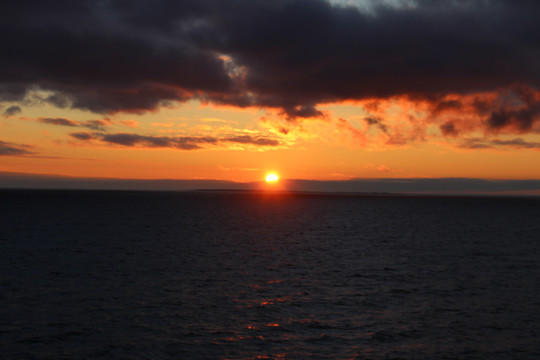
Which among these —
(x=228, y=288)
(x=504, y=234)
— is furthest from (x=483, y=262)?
(x=504, y=234)

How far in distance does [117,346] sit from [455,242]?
61528 mm

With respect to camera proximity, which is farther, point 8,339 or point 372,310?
point 372,310

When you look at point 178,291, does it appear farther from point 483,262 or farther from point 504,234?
point 504,234

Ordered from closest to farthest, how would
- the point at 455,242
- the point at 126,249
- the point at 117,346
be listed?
the point at 117,346, the point at 126,249, the point at 455,242

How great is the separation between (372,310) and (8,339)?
68.2 ft

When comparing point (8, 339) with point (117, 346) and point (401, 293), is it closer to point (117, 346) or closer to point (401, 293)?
point (117, 346)

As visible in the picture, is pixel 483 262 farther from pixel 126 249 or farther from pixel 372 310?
pixel 126 249

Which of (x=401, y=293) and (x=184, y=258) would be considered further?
(x=184, y=258)

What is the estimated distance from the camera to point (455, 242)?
242 feet

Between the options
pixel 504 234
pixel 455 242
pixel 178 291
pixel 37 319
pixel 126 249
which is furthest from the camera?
pixel 504 234

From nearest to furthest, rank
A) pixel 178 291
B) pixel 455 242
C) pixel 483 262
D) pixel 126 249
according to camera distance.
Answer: pixel 178 291 → pixel 483 262 → pixel 126 249 → pixel 455 242

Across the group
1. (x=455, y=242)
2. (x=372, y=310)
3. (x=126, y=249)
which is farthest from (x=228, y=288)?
(x=455, y=242)

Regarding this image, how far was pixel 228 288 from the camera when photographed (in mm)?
36656

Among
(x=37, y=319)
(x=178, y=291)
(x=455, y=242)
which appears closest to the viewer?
(x=37, y=319)
